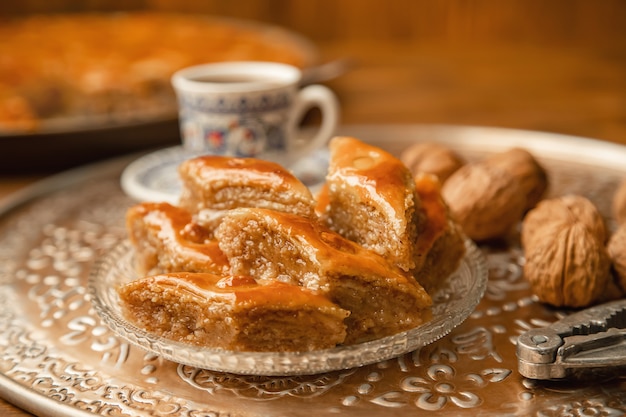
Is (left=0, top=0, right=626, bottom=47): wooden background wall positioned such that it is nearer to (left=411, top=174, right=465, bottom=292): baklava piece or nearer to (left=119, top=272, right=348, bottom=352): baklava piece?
(left=411, top=174, right=465, bottom=292): baklava piece

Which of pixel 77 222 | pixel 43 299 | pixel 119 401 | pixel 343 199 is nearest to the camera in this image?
pixel 119 401

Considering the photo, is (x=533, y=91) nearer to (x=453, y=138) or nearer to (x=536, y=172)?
(x=453, y=138)

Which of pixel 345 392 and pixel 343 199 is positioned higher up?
pixel 343 199

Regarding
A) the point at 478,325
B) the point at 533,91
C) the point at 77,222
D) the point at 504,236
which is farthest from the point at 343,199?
the point at 533,91

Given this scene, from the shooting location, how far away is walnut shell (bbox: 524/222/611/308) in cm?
99

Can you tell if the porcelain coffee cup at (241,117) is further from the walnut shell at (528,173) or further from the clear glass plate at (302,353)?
the clear glass plate at (302,353)

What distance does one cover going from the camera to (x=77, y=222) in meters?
1.43

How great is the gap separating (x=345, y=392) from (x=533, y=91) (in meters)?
1.84

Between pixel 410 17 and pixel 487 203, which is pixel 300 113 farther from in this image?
pixel 410 17

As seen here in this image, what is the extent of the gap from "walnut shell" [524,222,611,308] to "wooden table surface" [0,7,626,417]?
99 cm

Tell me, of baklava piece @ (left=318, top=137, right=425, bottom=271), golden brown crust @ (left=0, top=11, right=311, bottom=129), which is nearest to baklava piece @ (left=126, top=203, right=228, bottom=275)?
baklava piece @ (left=318, top=137, right=425, bottom=271)

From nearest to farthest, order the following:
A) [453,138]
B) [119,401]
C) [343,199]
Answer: [119,401] → [343,199] → [453,138]

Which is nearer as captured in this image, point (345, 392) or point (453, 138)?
point (345, 392)

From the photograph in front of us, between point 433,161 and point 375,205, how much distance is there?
508 mm
